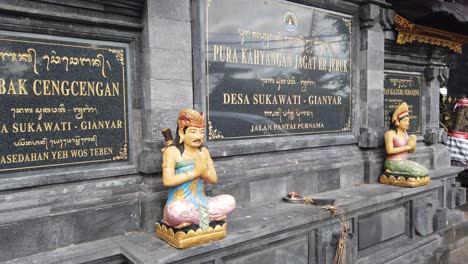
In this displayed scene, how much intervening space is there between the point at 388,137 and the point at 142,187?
4.08 metres

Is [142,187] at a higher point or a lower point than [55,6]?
lower

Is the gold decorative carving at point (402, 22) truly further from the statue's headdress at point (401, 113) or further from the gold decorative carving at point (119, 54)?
the gold decorative carving at point (119, 54)

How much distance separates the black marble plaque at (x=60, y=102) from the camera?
3.29 m

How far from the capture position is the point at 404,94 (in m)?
7.18

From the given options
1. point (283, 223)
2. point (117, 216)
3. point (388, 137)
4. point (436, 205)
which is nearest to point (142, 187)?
point (117, 216)

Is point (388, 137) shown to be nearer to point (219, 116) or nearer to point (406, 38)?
point (406, 38)

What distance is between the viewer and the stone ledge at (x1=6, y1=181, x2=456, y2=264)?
3279 millimetres

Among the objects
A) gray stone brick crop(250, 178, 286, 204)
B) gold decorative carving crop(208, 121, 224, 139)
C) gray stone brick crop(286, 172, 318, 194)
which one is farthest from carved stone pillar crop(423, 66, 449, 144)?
gold decorative carving crop(208, 121, 224, 139)

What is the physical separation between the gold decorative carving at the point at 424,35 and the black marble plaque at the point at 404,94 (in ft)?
2.30

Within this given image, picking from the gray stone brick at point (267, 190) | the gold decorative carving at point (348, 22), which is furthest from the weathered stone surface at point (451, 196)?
the gray stone brick at point (267, 190)

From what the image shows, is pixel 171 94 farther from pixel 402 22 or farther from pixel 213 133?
pixel 402 22

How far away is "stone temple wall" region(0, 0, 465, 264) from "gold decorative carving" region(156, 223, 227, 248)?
0.06 meters

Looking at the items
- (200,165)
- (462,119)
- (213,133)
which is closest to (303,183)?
(213,133)

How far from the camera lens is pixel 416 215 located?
589cm
